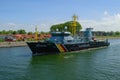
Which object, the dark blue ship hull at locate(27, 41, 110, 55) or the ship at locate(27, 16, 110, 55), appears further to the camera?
the ship at locate(27, 16, 110, 55)

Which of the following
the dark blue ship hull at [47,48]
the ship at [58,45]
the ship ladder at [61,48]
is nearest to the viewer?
the dark blue ship hull at [47,48]

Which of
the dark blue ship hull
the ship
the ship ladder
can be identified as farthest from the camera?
the ship ladder

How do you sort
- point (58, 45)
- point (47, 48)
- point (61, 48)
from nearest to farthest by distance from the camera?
1. point (47, 48)
2. point (58, 45)
3. point (61, 48)

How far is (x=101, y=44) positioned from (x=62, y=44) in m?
18.7

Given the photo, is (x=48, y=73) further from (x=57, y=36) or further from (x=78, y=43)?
(x=78, y=43)

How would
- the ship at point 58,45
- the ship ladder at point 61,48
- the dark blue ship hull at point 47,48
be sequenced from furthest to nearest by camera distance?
the ship ladder at point 61,48 → the ship at point 58,45 → the dark blue ship hull at point 47,48

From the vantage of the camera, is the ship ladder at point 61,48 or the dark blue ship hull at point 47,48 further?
the ship ladder at point 61,48

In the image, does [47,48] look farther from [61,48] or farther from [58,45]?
[61,48]

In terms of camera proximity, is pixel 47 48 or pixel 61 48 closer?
pixel 47 48

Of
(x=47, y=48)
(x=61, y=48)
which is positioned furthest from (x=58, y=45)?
(x=47, y=48)

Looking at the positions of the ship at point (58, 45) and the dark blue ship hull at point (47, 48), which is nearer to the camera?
the dark blue ship hull at point (47, 48)

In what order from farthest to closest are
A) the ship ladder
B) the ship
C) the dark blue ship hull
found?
the ship ladder < the ship < the dark blue ship hull

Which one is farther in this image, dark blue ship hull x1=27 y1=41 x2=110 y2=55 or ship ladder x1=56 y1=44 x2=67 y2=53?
ship ladder x1=56 y1=44 x2=67 y2=53

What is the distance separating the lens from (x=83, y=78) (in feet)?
72.0
